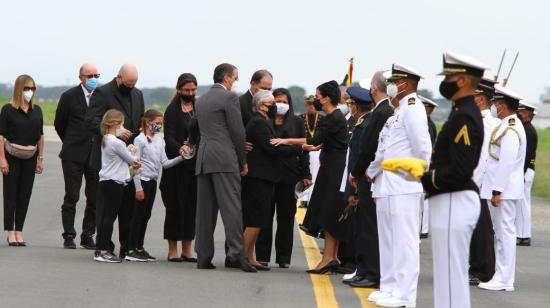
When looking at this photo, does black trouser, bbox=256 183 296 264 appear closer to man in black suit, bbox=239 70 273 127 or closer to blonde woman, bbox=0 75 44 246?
man in black suit, bbox=239 70 273 127

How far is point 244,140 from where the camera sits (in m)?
12.9

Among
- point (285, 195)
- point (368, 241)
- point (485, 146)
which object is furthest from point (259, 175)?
point (485, 146)

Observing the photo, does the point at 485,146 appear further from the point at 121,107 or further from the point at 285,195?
the point at 121,107

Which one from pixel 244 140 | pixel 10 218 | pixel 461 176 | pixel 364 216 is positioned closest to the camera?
pixel 461 176

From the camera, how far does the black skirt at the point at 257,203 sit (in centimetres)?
1329

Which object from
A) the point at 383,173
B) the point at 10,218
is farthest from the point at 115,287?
the point at 10,218

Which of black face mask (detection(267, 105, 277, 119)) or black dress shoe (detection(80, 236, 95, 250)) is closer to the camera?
black face mask (detection(267, 105, 277, 119))

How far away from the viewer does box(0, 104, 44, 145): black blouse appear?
14.9 meters

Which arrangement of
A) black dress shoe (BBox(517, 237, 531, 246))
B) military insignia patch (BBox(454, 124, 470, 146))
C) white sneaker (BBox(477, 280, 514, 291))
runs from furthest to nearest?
black dress shoe (BBox(517, 237, 531, 246)) < white sneaker (BBox(477, 280, 514, 291)) < military insignia patch (BBox(454, 124, 470, 146))

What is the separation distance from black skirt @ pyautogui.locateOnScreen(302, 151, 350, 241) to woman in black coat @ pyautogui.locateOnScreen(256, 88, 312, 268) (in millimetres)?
474

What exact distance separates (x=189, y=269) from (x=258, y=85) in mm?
2149

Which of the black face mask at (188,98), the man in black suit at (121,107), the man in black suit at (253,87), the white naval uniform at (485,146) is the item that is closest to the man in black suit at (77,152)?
the man in black suit at (121,107)

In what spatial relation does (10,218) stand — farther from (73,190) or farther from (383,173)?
(383,173)

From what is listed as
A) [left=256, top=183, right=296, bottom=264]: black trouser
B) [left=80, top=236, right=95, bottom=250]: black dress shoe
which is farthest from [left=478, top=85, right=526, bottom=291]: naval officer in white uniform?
[left=80, top=236, right=95, bottom=250]: black dress shoe
